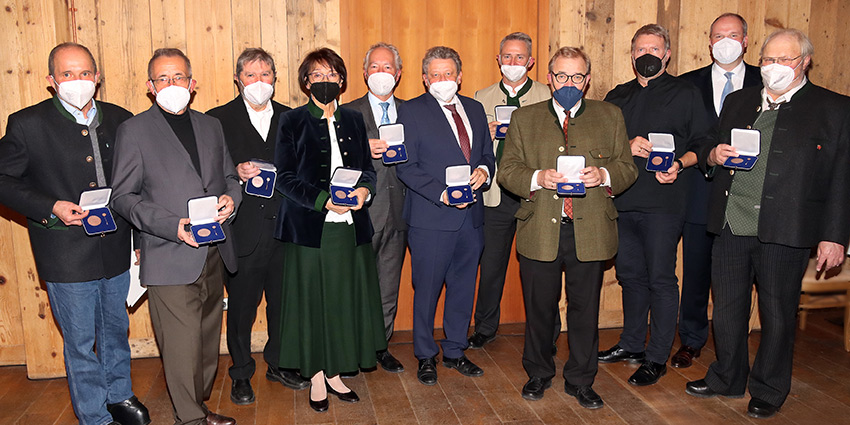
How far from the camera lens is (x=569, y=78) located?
3426mm

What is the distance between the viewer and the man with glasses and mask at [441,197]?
3.88 meters

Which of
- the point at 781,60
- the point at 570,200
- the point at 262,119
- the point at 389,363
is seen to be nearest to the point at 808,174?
the point at 781,60

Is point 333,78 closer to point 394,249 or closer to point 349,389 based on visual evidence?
point 394,249

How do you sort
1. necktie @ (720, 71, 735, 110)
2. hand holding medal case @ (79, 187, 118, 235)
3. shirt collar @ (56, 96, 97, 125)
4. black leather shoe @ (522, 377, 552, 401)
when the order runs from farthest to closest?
1. necktie @ (720, 71, 735, 110)
2. black leather shoe @ (522, 377, 552, 401)
3. shirt collar @ (56, 96, 97, 125)
4. hand holding medal case @ (79, 187, 118, 235)

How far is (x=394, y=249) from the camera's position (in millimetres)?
4246

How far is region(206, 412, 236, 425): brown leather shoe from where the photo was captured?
11.4 ft

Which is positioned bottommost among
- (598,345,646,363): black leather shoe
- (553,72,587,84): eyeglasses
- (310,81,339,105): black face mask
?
(598,345,646,363): black leather shoe

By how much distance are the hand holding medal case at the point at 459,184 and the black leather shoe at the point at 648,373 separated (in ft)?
5.14

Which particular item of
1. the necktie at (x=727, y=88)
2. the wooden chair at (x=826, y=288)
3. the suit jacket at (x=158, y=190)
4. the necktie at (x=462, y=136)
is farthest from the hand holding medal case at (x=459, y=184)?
the wooden chair at (x=826, y=288)

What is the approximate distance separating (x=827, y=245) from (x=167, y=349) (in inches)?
134

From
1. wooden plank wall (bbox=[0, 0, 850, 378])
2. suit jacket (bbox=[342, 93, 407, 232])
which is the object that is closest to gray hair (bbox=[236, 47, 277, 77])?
suit jacket (bbox=[342, 93, 407, 232])

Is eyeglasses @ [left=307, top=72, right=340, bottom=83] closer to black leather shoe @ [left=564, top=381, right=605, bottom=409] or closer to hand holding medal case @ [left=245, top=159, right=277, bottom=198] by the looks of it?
hand holding medal case @ [left=245, top=159, right=277, bottom=198]

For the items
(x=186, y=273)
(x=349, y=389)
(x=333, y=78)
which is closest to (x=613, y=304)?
(x=349, y=389)

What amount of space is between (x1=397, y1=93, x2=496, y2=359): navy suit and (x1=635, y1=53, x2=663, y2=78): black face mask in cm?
101
